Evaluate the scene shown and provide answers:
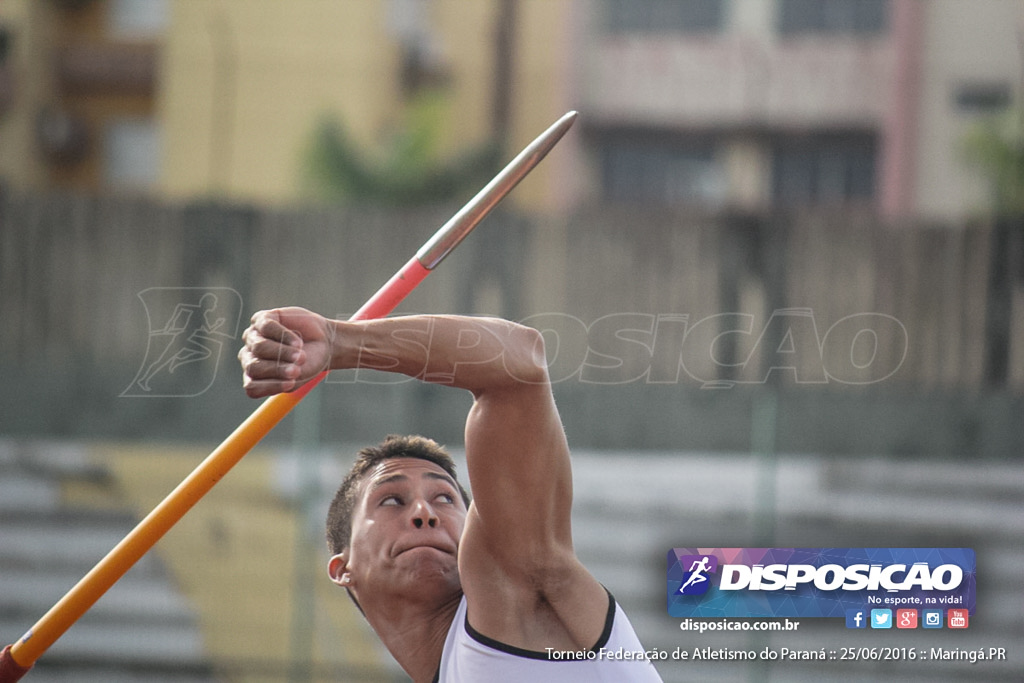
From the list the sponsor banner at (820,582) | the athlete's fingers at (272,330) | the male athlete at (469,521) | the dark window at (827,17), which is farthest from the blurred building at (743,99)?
the athlete's fingers at (272,330)

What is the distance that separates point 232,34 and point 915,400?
5414 millimetres

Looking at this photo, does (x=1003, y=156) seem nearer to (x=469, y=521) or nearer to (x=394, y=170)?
(x=394, y=170)

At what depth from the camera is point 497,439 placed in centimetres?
162

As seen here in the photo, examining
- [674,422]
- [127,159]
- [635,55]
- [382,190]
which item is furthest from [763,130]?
[674,422]

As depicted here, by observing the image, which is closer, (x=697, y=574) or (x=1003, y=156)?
(x=697, y=574)

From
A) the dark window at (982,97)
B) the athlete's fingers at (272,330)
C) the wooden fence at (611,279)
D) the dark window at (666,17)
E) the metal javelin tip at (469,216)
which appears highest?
the dark window at (666,17)

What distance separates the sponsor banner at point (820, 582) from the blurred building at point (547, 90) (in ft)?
15.9

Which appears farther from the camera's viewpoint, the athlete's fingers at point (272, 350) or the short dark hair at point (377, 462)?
the short dark hair at point (377, 462)

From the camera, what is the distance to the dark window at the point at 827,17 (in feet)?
32.1

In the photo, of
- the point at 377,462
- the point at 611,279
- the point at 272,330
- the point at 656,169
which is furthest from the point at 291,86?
the point at 272,330

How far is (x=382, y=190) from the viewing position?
7.86 metres

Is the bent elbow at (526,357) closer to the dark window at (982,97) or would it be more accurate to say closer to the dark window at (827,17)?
the dark window at (982,97)

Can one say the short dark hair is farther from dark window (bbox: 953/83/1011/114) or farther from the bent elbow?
dark window (bbox: 953/83/1011/114)

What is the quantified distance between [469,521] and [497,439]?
7.7 inches
